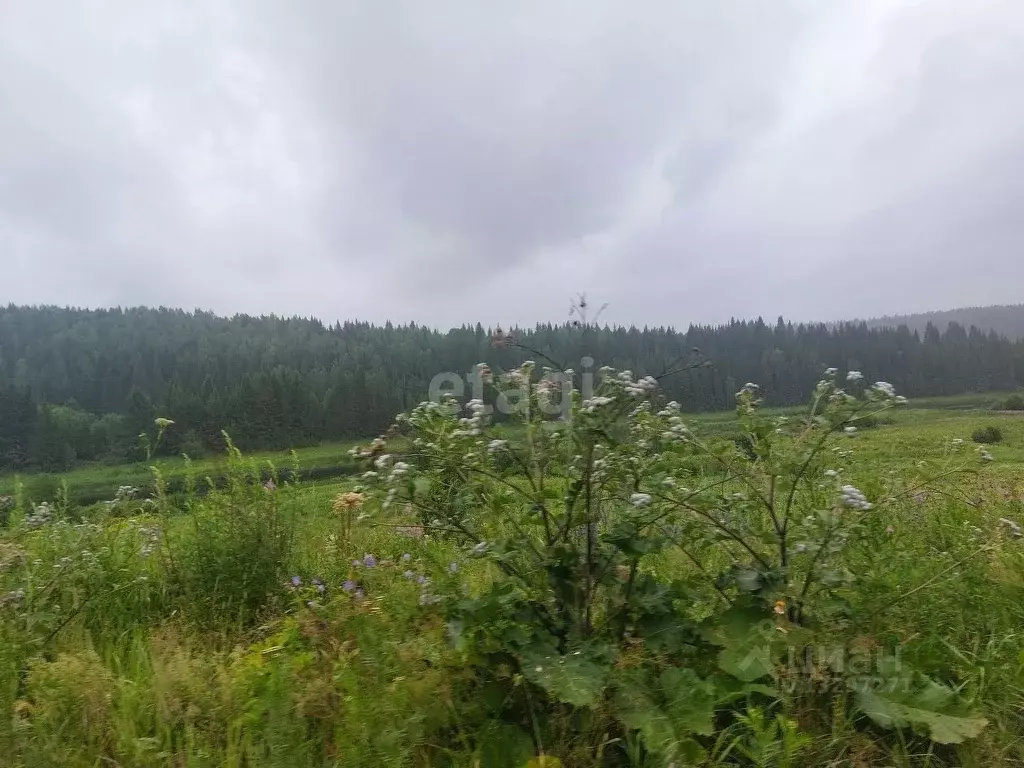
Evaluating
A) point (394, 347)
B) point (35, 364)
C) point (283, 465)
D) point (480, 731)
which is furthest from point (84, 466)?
point (480, 731)

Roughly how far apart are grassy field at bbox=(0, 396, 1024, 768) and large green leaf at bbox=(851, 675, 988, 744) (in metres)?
0.08

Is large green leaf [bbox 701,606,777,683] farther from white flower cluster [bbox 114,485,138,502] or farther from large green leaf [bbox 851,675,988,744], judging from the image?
white flower cluster [bbox 114,485,138,502]

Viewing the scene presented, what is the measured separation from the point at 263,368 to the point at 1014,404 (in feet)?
270

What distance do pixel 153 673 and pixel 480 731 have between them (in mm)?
1511

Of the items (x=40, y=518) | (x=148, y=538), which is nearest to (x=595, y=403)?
(x=148, y=538)

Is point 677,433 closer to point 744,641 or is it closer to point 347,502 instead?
point 744,641

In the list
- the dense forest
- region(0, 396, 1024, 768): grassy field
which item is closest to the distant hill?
the dense forest

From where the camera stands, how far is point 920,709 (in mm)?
2010

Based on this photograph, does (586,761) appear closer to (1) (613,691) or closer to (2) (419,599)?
(1) (613,691)

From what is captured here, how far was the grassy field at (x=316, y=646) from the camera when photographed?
1.96 meters

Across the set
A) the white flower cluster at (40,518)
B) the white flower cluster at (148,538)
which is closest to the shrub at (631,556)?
the white flower cluster at (148,538)

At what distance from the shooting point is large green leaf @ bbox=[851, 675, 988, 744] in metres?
1.89

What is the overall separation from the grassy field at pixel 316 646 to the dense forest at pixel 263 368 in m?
23.3

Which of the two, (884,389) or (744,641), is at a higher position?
(884,389)
